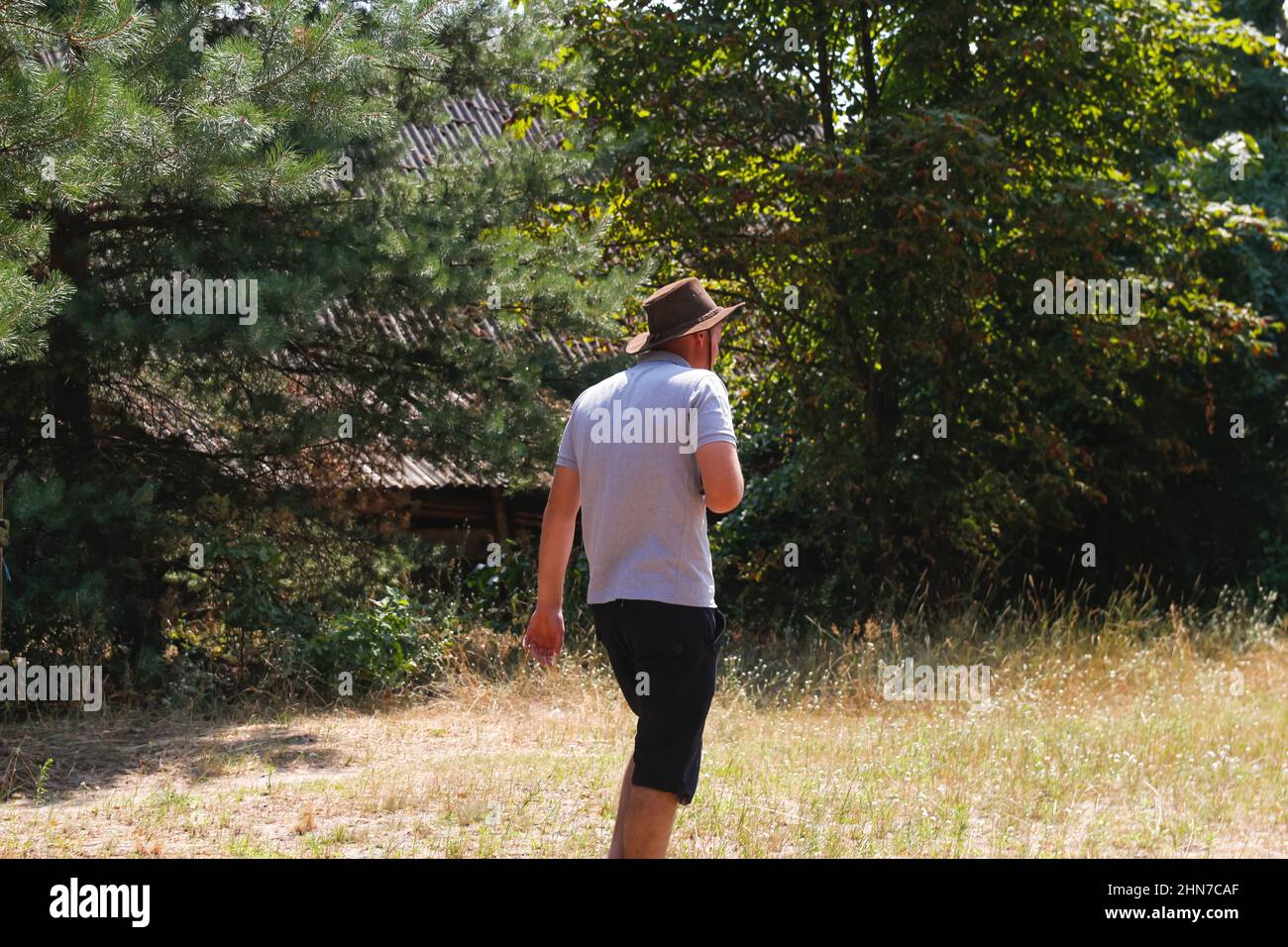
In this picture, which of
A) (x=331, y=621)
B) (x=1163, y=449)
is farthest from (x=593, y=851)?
(x=1163, y=449)

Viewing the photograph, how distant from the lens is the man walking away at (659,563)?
3975 millimetres

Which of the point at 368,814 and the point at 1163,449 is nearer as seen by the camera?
the point at 368,814

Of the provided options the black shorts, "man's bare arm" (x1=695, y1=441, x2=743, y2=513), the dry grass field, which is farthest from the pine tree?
the black shorts

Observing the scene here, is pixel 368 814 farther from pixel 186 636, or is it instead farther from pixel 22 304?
pixel 186 636

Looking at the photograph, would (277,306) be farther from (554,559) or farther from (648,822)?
(648,822)

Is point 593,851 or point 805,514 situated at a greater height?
point 805,514

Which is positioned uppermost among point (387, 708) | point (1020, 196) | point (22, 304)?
point (1020, 196)

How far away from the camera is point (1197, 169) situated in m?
12.0

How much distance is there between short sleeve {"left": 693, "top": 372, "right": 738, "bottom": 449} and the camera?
13.0 feet

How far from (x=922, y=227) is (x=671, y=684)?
6.78 meters

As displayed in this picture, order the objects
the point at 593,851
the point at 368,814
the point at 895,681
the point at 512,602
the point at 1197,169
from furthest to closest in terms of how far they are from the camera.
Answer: the point at 1197,169, the point at 512,602, the point at 895,681, the point at 368,814, the point at 593,851

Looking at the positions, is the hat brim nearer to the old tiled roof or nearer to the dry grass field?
the dry grass field

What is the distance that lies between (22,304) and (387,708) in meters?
4.15

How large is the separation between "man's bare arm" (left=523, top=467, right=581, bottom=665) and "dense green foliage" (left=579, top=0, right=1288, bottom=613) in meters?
6.32
